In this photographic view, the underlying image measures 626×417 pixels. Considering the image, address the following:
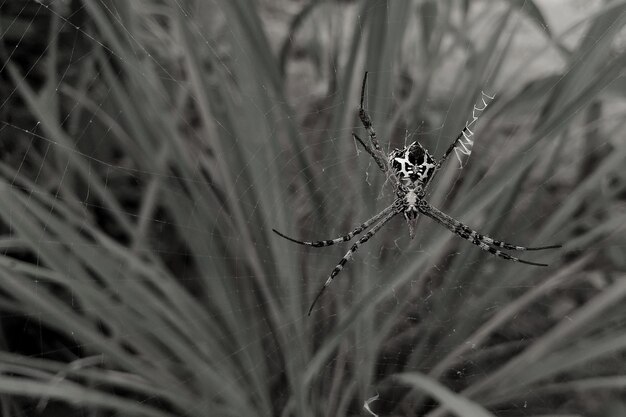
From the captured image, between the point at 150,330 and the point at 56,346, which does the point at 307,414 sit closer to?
the point at 150,330

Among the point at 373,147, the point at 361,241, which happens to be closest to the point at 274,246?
the point at 361,241

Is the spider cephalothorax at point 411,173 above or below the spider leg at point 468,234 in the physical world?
above

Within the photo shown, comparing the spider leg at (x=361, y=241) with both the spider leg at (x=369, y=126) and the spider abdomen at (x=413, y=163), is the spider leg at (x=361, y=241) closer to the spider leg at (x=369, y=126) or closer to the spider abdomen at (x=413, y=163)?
the spider abdomen at (x=413, y=163)

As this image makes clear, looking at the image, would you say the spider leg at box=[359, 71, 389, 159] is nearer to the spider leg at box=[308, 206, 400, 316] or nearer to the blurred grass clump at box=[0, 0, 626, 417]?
the blurred grass clump at box=[0, 0, 626, 417]

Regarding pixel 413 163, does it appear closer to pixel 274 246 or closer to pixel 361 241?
pixel 361 241

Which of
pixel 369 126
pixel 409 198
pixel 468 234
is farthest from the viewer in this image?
pixel 409 198

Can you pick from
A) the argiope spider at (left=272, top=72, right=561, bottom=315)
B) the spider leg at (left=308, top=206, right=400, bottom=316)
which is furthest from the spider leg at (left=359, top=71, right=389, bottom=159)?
the spider leg at (left=308, top=206, right=400, bottom=316)

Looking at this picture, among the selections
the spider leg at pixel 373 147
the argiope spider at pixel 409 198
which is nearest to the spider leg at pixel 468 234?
the argiope spider at pixel 409 198

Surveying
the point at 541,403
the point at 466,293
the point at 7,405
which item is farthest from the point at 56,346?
the point at 541,403
